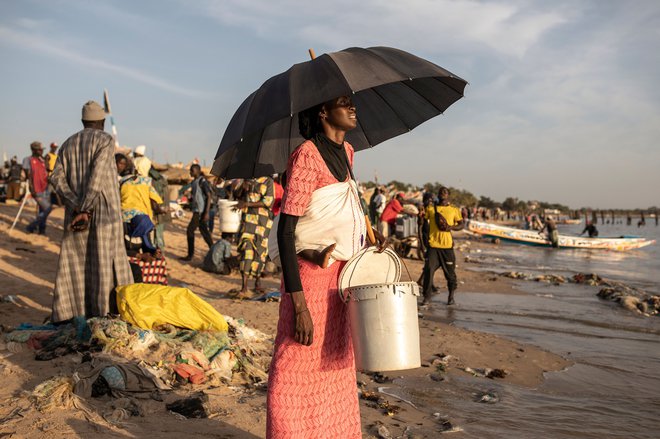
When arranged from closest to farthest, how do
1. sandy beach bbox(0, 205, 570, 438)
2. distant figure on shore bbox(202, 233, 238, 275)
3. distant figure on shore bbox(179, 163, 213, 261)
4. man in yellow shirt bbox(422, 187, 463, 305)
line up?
1. sandy beach bbox(0, 205, 570, 438)
2. man in yellow shirt bbox(422, 187, 463, 305)
3. distant figure on shore bbox(202, 233, 238, 275)
4. distant figure on shore bbox(179, 163, 213, 261)

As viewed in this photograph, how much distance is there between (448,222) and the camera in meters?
8.61

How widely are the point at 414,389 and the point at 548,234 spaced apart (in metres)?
27.3

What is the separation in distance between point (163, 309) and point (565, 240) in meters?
28.3

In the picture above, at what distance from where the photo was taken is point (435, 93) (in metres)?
3.24

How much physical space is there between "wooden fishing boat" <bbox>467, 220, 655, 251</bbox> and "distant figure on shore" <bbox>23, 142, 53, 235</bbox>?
25.0 meters

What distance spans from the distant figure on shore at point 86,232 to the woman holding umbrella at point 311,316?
317cm

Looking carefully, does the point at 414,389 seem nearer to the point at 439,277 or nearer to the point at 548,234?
the point at 439,277

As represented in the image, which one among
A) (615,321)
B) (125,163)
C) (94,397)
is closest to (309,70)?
(94,397)

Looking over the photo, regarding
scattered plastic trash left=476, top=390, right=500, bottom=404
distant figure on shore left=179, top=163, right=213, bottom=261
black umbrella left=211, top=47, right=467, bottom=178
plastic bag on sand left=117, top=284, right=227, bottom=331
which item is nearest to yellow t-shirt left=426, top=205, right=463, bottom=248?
scattered plastic trash left=476, top=390, right=500, bottom=404

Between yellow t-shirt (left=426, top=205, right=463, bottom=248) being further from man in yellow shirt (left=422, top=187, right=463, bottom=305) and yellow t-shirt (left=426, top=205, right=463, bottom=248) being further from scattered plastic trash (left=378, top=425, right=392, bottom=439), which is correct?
scattered plastic trash (left=378, top=425, right=392, bottom=439)

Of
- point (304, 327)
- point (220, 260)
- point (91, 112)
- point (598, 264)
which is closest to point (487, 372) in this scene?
point (304, 327)

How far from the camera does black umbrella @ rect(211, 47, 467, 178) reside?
2326 millimetres

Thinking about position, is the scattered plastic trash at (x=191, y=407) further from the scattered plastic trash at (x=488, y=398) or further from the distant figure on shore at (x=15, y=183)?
the distant figure on shore at (x=15, y=183)

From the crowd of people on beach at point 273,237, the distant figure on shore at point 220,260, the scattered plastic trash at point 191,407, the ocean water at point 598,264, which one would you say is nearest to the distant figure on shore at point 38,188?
the crowd of people on beach at point 273,237
